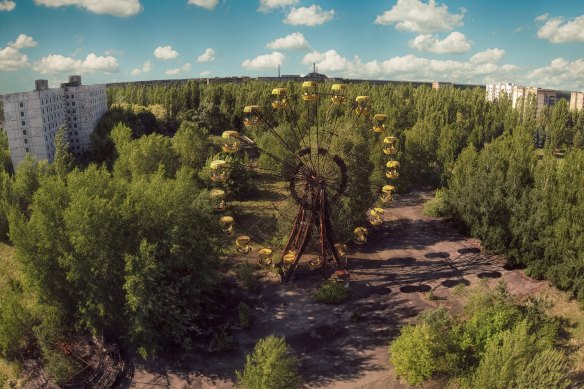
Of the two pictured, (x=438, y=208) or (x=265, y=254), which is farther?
(x=438, y=208)

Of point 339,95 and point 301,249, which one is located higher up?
point 339,95

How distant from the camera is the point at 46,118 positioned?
61.2 metres

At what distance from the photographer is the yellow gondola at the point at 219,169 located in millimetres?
30983

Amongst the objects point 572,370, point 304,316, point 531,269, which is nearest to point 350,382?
point 304,316

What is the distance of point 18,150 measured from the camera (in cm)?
5906

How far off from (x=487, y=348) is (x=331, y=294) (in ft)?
38.2

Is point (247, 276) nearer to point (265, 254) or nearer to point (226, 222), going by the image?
point (265, 254)

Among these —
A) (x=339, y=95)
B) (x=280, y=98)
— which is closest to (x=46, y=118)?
(x=280, y=98)

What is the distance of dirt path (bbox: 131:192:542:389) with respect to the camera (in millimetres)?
24750

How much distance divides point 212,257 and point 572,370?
928 inches

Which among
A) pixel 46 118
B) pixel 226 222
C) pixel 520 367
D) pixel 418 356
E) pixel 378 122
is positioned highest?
pixel 46 118

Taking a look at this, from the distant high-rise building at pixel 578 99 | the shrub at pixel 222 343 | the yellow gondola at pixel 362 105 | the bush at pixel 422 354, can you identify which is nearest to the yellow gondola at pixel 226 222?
the shrub at pixel 222 343

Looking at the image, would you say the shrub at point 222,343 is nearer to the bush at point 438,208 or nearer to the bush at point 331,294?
the bush at point 331,294

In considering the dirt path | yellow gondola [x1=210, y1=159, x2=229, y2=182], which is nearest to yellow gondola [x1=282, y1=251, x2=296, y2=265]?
the dirt path
